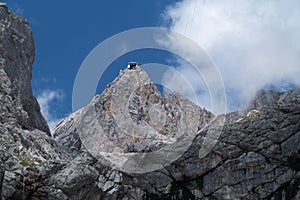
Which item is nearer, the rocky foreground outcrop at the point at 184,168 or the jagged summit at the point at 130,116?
the rocky foreground outcrop at the point at 184,168

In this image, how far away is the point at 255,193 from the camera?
37688 millimetres

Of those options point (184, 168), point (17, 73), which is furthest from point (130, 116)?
point (184, 168)

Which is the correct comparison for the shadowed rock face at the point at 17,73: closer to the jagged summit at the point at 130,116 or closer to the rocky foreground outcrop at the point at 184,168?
the rocky foreground outcrop at the point at 184,168

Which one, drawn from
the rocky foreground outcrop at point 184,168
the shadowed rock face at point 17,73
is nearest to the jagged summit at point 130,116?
the shadowed rock face at point 17,73

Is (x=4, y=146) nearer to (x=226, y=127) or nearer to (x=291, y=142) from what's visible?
(x=226, y=127)

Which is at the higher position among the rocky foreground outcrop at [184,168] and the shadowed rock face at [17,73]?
the shadowed rock face at [17,73]

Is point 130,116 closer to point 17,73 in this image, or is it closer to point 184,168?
point 17,73

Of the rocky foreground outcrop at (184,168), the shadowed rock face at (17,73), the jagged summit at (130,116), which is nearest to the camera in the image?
the rocky foreground outcrop at (184,168)

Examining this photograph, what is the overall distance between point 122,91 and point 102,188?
88.9 m

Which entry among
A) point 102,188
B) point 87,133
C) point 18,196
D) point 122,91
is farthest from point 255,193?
point 122,91

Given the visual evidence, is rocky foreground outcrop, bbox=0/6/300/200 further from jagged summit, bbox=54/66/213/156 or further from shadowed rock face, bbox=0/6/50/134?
jagged summit, bbox=54/66/213/156

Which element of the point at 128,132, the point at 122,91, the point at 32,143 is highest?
the point at 122,91

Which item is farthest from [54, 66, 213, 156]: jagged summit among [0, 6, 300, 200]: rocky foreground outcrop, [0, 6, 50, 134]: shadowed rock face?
[0, 6, 300, 200]: rocky foreground outcrop

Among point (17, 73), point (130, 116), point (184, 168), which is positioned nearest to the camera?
point (184, 168)
